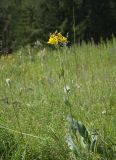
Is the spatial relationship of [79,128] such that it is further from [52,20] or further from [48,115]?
[52,20]

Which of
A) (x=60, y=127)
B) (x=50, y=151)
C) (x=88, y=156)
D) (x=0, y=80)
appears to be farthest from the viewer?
(x=0, y=80)

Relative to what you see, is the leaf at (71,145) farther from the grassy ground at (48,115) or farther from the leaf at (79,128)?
the grassy ground at (48,115)

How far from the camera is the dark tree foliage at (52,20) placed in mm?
15188

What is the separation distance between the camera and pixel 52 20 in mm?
15570

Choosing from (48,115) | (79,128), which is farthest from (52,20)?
(79,128)

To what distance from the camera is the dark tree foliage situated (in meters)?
15.2

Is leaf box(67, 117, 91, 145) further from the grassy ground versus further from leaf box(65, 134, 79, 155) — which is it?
the grassy ground

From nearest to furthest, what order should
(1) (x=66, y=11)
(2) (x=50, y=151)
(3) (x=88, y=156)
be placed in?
(3) (x=88, y=156), (2) (x=50, y=151), (1) (x=66, y=11)

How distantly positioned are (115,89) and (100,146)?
177cm

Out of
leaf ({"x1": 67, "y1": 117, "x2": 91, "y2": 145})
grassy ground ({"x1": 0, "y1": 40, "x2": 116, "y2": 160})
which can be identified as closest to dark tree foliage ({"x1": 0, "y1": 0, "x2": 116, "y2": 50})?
grassy ground ({"x1": 0, "y1": 40, "x2": 116, "y2": 160})

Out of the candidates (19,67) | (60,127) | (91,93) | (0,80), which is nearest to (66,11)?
(19,67)

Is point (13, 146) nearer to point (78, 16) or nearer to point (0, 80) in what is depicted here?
point (0, 80)

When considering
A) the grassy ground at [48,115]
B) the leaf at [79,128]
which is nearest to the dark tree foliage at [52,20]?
the grassy ground at [48,115]

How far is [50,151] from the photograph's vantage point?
308cm
